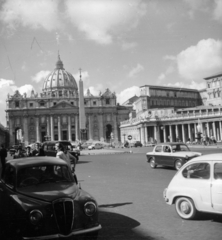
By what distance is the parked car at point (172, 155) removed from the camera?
15.9 metres

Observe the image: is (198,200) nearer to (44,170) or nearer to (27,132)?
(44,170)

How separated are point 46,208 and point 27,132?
107m

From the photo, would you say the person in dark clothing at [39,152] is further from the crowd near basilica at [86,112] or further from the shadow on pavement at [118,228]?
the crowd near basilica at [86,112]

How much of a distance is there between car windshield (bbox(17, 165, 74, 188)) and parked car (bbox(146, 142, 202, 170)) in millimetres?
10362

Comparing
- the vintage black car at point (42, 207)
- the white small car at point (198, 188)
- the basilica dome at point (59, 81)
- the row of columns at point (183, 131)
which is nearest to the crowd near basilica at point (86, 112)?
the basilica dome at point (59, 81)

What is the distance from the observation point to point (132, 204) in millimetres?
8531

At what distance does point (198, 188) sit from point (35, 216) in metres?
3.81

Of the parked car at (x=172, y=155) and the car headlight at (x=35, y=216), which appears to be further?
the parked car at (x=172, y=155)

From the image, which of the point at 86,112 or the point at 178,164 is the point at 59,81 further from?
the point at 178,164

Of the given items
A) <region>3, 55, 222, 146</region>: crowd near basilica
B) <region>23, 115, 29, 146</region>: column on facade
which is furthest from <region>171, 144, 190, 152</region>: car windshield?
<region>23, 115, 29, 146</region>: column on facade

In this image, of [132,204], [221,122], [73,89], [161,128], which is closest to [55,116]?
[73,89]

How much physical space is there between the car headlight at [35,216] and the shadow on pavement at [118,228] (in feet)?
4.30

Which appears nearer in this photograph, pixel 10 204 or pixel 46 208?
pixel 46 208

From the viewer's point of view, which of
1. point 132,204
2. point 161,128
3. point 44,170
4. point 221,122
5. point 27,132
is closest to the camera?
point 44,170
